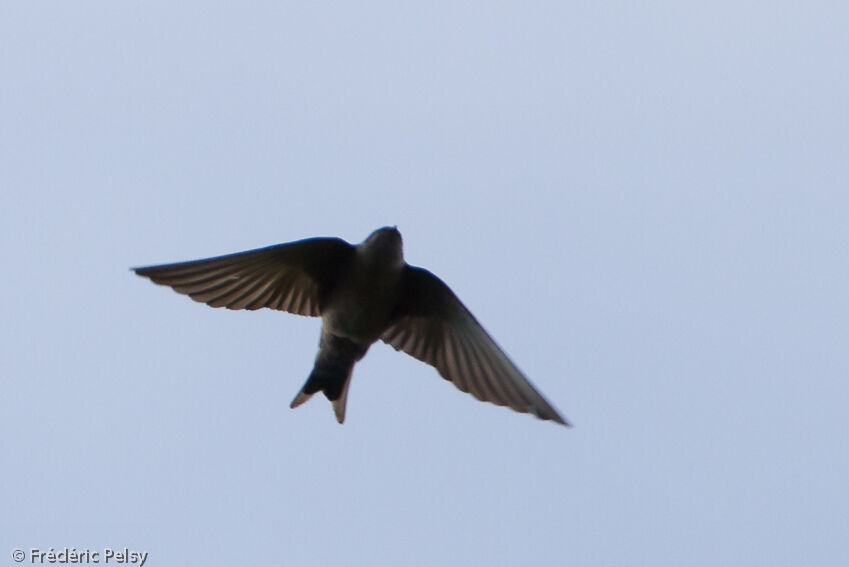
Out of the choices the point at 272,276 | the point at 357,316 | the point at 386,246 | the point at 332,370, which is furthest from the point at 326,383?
the point at 386,246

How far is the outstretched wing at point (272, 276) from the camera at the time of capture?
605cm

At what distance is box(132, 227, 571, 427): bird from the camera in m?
6.07

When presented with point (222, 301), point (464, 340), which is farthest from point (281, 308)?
point (464, 340)

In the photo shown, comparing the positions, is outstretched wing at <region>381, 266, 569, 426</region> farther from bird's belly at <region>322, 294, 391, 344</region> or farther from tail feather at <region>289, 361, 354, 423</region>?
tail feather at <region>289, 361, 354, 423</region>

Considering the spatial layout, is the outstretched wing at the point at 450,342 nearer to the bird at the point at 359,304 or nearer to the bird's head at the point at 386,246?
the bird at the point at 359,304

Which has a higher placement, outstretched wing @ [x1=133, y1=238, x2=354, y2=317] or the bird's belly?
outstretched wing @ [x1=133, y1=238, x2=354, y2=317]

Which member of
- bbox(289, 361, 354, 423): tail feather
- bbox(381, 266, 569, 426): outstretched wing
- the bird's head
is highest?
the bird's head

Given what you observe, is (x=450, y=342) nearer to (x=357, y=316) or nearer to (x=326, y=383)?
(x=357, y=316)

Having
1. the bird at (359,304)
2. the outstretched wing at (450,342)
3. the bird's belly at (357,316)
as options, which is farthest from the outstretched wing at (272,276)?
the outstretched wing at (450,342)

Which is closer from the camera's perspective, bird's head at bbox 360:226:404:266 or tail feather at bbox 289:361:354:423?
bird's head at bbox 360:226:404:266

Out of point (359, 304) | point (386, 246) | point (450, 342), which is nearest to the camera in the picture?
point (386, 246)

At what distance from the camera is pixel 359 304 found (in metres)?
6.14

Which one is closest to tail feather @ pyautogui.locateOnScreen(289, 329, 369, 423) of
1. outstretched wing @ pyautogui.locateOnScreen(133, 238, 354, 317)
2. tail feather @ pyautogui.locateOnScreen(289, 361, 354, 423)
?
tail feather @ pyautogui.locateOnScreen(289, 361, 354, 423)

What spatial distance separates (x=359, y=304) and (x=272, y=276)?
0.42 meters
